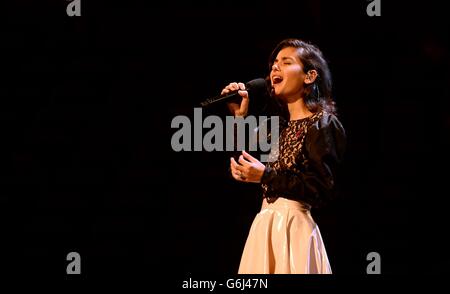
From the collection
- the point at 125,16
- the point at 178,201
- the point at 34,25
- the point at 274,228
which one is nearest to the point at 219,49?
the point at 125,16

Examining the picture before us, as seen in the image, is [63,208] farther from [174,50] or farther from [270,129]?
[270,129]

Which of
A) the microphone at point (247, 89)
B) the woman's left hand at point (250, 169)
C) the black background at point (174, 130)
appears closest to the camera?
the woman's left hand at point (250, 169)

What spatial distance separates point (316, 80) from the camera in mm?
1614

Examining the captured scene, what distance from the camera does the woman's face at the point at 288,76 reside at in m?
1.58

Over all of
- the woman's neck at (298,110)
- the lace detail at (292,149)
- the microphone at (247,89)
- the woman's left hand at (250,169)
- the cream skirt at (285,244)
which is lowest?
the cream skirt at (285,244)

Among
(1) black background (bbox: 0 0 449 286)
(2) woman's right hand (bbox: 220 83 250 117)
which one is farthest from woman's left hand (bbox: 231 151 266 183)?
(1) black background (bbox: 0 0 449 286)

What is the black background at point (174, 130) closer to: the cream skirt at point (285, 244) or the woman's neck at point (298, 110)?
the woman's neck at point (298, 110)

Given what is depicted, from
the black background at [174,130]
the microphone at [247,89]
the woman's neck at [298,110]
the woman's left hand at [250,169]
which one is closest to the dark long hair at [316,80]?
the woman's neck at [298,110]

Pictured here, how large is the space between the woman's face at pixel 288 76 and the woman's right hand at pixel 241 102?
89mm

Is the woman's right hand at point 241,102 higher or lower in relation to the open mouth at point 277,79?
lower

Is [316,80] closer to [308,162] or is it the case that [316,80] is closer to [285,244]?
[308,162]

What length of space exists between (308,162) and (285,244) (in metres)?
0.22

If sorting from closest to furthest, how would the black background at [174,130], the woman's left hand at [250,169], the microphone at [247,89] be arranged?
the woman's left hand at [250,169]
the microphone at [247,89]
the black background at [174,130]

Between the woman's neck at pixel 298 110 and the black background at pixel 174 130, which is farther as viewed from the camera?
the black background at pixel 174 130
